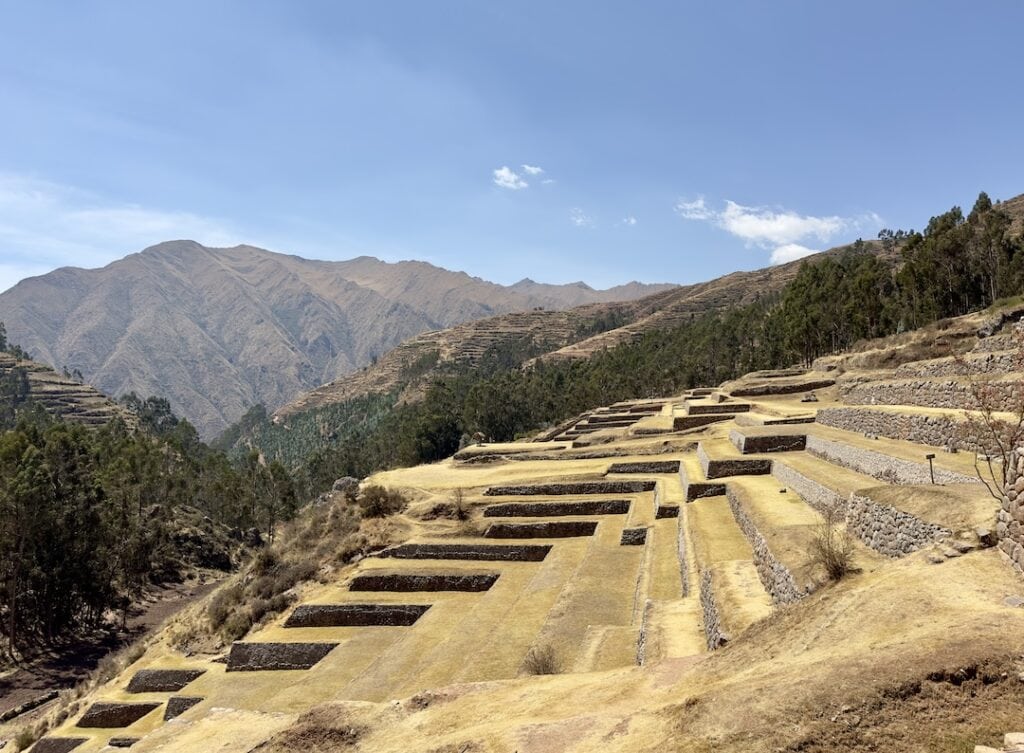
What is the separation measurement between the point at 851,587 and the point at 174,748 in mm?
12914

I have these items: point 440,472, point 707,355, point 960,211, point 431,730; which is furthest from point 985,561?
point 707,355

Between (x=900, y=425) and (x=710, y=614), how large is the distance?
12.0 meters

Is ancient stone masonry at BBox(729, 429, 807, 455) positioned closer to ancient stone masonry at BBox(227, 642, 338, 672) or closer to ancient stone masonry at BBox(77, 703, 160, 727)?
ancient stone masonry at BBox(227, 642, 338, 672)

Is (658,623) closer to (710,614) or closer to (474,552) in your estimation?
(710,614)

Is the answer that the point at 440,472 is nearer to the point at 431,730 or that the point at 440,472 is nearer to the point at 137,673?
the point at 137,673

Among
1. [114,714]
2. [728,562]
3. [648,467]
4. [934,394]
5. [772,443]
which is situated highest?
[934,394]

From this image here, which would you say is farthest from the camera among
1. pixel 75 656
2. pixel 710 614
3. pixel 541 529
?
pixel 75 656

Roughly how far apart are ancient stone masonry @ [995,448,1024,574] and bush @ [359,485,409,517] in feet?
91.8

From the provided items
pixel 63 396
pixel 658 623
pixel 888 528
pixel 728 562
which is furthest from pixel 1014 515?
pixel 63 396

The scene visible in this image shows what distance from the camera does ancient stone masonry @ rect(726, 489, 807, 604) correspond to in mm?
12359

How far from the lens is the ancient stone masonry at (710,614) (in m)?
11.9

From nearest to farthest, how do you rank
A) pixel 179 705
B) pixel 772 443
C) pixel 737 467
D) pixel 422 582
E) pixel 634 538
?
pixel 179 705
pixel 634 538
pixel 422 582
pixel 737 467
pixel 772 443

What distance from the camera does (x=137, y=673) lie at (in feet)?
78.1

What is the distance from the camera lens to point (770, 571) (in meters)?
14.2
